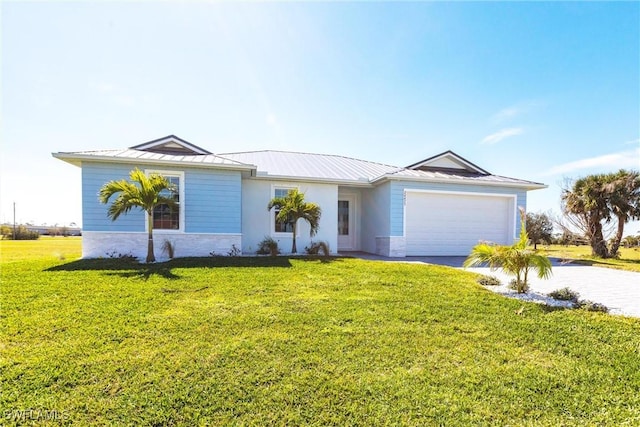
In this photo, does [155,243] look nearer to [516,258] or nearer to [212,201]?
[212,201]

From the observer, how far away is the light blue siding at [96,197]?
9875 millimetres

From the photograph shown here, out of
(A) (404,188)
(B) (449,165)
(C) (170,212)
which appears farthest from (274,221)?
(B) (449,165)

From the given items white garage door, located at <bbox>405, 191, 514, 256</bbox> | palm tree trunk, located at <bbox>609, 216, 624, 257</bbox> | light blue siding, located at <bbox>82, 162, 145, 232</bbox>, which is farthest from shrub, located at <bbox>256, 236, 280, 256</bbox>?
palm tree trunk, located at <bbox>609, 216, 624, 257</bbox>

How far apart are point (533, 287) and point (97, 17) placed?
12.8 meters

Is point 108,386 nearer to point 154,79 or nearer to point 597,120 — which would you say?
point 154,79

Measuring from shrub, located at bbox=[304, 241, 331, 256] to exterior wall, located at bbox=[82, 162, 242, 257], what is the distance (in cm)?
289

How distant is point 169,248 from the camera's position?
10227mm

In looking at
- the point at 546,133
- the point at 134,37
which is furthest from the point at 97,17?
the point at 546,133

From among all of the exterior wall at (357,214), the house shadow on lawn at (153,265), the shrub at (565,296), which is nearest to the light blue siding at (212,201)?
the house shadow on lawn at (153,265)

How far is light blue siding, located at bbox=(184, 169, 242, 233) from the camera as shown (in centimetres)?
1059

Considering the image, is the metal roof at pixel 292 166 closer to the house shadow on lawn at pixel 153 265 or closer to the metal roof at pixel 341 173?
the metal roof at pixel 341 173

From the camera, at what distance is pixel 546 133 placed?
42.3 feet

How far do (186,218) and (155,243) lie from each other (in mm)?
1374

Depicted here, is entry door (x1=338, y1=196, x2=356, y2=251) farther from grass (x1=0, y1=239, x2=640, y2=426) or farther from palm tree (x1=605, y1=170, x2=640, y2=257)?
palm tree (x1=605, y1=170, x2=640, y2=257)
